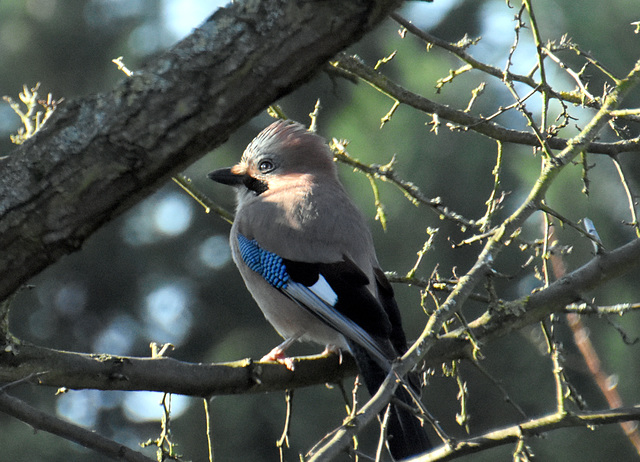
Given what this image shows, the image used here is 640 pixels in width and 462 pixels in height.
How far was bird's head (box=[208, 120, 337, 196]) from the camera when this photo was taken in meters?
4.01

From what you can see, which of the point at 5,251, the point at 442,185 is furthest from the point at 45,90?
the point at 5,251

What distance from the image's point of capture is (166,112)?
1.56m

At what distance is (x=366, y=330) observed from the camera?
2.93 meters

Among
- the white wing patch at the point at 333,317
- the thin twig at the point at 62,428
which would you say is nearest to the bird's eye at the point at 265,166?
the white wing patch at the point at 333,317

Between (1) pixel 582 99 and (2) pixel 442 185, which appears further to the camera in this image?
(2) pixel 442 185

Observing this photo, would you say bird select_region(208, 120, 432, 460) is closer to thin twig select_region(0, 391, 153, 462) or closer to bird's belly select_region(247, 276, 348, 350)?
bird's belly select_region(247, 276, 348, 350)

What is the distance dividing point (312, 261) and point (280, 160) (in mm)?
852

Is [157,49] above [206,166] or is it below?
above

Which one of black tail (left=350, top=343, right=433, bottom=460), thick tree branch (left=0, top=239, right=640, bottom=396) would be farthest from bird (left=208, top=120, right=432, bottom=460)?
thick tree branch (left=0, top=239, right=640, bottom=396)

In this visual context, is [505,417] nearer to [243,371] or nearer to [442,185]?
[442,185]

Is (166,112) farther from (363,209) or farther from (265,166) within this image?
(363,209)

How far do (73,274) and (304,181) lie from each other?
5.60 meters

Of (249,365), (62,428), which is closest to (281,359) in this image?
(249,365)

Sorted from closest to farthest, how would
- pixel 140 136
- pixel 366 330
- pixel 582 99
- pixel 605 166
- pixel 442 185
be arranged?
pixel 140 136 < pixel 582 99 < pixel 366 330 < pixel 605 166 < pixel 442 185
